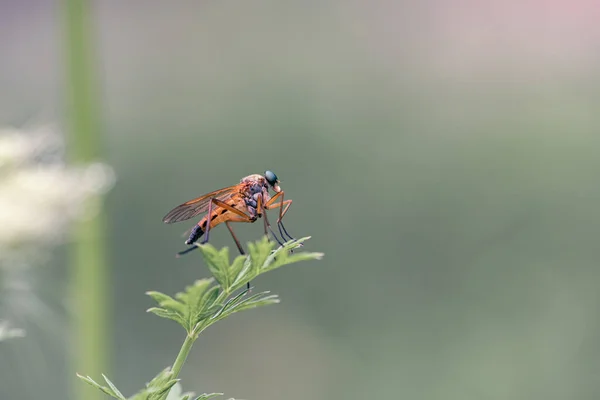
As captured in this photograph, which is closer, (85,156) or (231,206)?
(231,206)

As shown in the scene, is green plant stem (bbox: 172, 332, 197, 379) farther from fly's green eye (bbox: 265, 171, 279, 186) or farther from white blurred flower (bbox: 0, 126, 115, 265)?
fly's green eye (bbox: 265, 171, 279, 186)

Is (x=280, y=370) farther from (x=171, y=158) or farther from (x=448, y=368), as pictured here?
(x=171, y=158)

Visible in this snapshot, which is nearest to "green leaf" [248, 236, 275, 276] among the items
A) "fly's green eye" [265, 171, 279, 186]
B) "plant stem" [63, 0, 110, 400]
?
"fly's green eye" [265, 171, 279, 186]

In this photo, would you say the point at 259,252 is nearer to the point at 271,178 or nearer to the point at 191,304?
the point at 191,304

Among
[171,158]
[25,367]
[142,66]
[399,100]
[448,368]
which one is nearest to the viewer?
[25,367]

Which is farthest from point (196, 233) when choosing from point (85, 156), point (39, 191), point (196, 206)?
point (85, 156)

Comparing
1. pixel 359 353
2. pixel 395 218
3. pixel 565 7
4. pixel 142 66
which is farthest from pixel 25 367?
pixel 565 7
